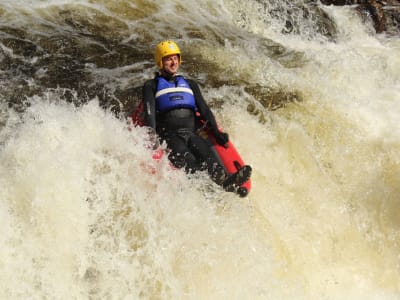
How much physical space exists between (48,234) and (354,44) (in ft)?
24.3

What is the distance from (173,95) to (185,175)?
103cm

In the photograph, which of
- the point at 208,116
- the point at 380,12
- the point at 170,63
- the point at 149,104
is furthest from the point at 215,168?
the point at 380,12

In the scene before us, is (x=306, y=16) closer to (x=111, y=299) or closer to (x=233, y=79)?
(x=233, y=79)

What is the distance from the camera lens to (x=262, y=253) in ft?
12.9

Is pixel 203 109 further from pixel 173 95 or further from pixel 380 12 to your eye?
pixel 380 12

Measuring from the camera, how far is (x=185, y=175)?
4.11 meters

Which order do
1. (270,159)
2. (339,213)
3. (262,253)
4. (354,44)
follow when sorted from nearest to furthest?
(262,253)
(339,213)
(270,159)
(354,44)

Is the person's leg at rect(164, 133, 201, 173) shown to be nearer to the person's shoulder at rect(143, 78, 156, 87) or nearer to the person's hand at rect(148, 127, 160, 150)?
the person's hand at rect(148, 127, 160, 150)

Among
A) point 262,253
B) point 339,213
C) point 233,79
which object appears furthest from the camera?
point 233,79

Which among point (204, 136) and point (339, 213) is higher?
point (204, 136)

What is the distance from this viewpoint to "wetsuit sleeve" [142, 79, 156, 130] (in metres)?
4.51

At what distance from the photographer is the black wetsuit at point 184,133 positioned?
166 inches

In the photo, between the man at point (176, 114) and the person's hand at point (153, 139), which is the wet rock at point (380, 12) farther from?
the person's hand at point (153, 139)

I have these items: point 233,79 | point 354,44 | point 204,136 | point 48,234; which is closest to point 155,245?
point 48,234
